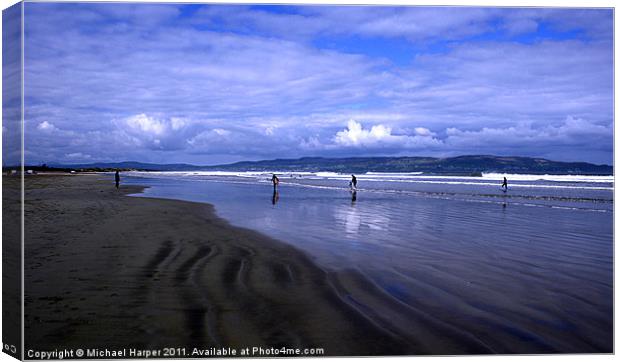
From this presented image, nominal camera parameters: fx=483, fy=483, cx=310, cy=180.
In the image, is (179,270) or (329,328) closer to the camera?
(329,328)

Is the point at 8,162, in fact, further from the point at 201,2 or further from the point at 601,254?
the point at 601,254

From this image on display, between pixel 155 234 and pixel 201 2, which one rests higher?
pixel 201 2

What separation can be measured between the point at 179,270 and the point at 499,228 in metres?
9.09

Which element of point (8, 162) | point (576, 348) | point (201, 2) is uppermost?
point (201, 2)

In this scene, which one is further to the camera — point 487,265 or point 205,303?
point 487,265

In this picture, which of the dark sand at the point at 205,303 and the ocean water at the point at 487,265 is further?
the ocean water at the point at 487,265

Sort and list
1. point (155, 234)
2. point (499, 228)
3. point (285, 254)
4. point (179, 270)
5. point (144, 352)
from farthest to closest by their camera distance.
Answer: point (499, 228) → point (155, 234) → point (285, 254) → point (179, 270) → point (144, 352)

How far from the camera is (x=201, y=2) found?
16.1 feet

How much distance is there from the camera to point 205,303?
5332 millimetres

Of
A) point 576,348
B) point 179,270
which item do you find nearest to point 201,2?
point 179,270

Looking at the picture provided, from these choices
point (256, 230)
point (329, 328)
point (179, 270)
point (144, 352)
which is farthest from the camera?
point (256, 230)

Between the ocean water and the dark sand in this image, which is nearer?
the dark sand

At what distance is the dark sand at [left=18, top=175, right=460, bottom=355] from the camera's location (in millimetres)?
4457

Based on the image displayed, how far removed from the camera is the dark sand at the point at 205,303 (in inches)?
175
